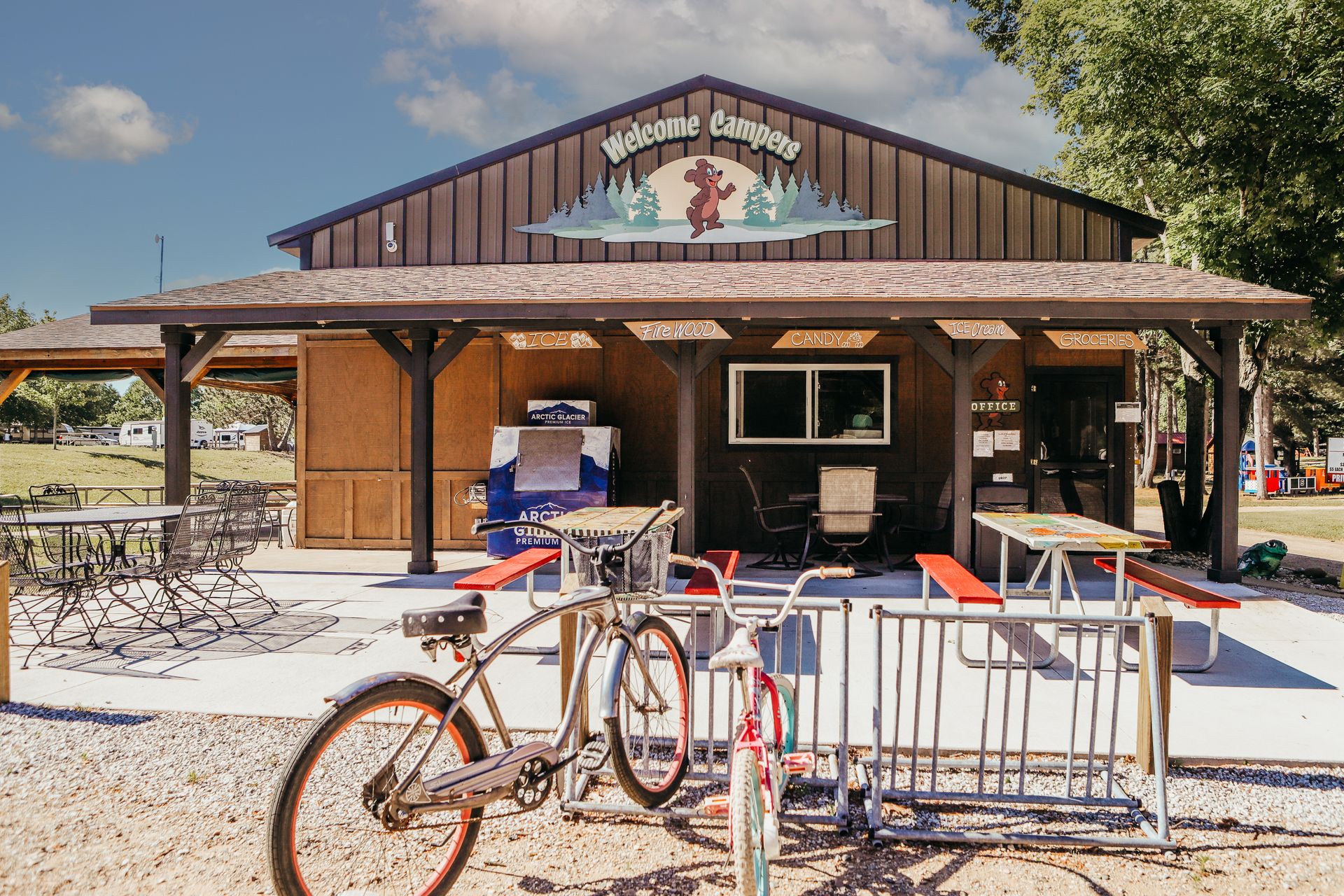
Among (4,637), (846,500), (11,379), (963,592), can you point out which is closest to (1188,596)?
(963,592)

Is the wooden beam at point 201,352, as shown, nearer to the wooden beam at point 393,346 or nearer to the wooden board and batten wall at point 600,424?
the wooden beam at point 393,346

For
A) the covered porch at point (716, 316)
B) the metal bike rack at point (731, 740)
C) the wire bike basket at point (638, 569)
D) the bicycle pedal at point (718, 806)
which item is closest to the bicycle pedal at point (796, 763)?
the metal bike rack at point (731, 740)

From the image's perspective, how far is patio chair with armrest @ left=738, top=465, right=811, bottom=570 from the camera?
8414 millimetres

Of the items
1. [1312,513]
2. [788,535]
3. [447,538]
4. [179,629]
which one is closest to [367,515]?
[447,538]

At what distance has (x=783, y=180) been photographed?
10047 millimetres

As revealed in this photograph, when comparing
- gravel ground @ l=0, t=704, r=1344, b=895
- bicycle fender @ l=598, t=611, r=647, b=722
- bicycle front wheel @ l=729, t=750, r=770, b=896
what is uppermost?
bicycle fender @ l=598, t=611, r=647, b=722

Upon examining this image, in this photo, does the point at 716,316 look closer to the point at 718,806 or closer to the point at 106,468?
the point at 718,806

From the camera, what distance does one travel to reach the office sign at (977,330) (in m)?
7.05

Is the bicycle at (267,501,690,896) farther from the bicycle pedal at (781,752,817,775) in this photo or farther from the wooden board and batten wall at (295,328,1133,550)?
the wooden board and batten wall at (295,328,1133,550)

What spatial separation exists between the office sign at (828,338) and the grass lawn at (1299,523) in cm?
1090

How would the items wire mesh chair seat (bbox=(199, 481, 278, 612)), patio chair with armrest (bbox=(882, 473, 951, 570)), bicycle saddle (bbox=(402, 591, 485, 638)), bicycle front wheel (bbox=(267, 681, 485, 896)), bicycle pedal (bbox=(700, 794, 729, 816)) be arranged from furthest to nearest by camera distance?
patio chair with armrest (bbox=(882, 473, 951, 570)) → wire mesh chair seat (bbox=(199, 481, 278, 612)) → bicycle pedal (bbox=(700, 794, 729, 816)) → bicycle saddle (bbox=(402, 591, 485, 638)) → bicycle front wheel (bbox=(267, 681, 485, 896))

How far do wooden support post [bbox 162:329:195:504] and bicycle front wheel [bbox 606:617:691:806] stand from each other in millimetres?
6507

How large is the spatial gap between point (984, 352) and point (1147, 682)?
14.3ft

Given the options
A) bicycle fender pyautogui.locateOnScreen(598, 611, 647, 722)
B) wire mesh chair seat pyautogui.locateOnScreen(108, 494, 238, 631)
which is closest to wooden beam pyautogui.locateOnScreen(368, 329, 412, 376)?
wire mesh chair seat pyautogui.locateOnScreen(108, 494, 238, 631)
